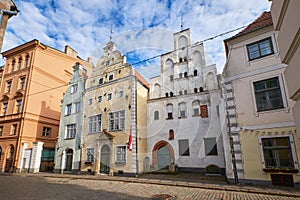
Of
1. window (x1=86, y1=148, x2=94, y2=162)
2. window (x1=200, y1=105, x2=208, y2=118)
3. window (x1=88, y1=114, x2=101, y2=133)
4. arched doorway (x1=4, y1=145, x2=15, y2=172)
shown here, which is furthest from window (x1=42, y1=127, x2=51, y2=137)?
window (x1=200, y1=105, x2=208, y2=118)

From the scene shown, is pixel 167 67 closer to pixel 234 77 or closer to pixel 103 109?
pixel 103 109

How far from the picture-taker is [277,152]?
31.8 ft

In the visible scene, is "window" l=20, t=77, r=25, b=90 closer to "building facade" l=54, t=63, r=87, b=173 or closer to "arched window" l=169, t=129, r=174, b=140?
"building facade" l=54, t=63, r=87, b=173

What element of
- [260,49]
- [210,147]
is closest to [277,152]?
[260,49]

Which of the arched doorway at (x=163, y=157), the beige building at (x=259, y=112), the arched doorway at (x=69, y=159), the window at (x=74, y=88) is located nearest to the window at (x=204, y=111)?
the arched doorway at (x=163, y=157)

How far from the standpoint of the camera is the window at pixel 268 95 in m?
10.2

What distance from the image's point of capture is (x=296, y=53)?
5.83ft

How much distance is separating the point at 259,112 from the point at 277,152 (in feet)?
7.67

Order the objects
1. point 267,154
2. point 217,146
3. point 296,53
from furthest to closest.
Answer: point 217,146 < point 267,154 < point 296,53

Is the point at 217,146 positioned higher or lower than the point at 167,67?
lower

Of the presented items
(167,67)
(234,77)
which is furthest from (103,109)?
(234,77)

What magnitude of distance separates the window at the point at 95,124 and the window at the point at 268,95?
14.7 m

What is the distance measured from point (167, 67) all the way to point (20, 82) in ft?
67.2

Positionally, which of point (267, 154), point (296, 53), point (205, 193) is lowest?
point (205, 193)
